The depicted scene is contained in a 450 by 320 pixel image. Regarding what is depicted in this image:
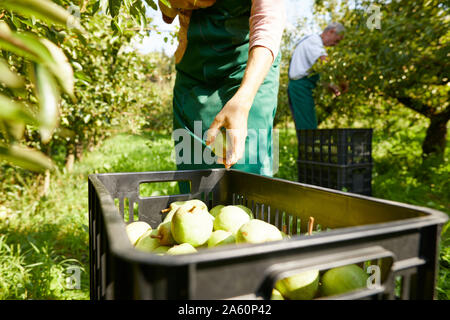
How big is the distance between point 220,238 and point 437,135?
495cm

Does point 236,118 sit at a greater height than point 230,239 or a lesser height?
greater

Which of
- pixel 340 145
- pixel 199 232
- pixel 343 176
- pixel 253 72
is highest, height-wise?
pixel 253 72

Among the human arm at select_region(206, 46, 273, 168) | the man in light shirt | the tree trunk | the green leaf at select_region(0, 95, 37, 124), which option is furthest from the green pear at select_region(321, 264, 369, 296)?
the tree trunk

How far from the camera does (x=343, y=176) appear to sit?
3.16 m

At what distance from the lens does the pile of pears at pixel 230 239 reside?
0.69 metres

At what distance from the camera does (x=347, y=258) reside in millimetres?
560

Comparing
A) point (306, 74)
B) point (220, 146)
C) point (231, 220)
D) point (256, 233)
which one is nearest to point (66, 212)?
point (220, 146)

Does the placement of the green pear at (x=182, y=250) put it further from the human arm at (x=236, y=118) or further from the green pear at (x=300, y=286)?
the human arm at (x=236, y=118)

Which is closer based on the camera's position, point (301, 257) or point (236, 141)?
point (301, 257)

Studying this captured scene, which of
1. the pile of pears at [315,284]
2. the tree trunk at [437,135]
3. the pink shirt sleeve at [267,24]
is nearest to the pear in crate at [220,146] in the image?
the pink shirt sleeve at [267,24]

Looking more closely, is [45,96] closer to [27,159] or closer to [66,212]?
[27,159]
